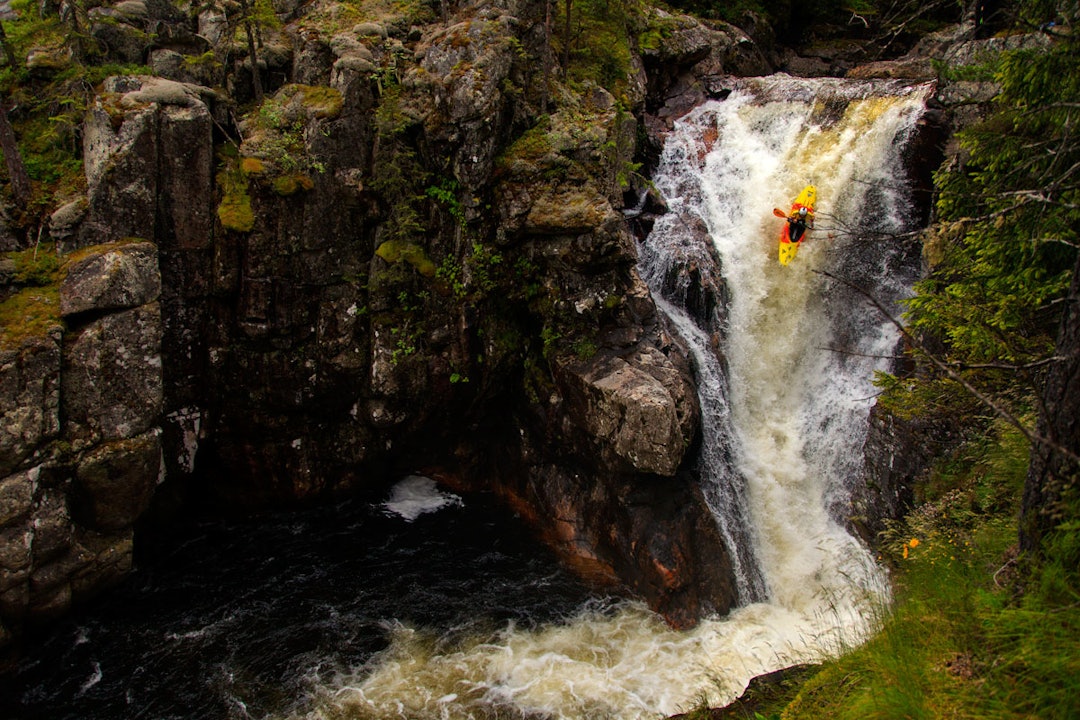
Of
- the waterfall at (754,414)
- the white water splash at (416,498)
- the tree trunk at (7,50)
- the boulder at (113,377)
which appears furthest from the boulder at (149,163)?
the waterfall at (754,414)

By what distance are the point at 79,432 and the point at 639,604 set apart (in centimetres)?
1107

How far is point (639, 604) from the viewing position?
1210 cm

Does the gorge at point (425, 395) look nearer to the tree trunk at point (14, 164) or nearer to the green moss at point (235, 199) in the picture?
the green moss at point (235, 199)

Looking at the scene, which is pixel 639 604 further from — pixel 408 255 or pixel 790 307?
pixel 408 255

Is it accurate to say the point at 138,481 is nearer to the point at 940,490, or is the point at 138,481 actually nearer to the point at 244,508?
the point at 244,508

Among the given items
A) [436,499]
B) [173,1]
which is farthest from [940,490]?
[173,1]

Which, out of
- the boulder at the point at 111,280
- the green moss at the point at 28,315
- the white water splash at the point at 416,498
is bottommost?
the white water splash at the point at 416,498

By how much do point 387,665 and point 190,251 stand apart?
9255mm

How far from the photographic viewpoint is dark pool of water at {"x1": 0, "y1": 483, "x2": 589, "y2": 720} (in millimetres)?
9945

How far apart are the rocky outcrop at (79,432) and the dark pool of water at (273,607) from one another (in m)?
1.15

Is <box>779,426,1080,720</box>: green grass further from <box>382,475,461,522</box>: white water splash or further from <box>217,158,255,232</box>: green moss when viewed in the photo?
<box>217,158,255,232</box>: green moss

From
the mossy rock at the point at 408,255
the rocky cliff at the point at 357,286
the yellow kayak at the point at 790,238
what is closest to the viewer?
the rocky cliff at the point at 357,286

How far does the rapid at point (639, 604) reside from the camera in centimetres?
999

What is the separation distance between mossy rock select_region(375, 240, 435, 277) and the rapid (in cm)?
579
